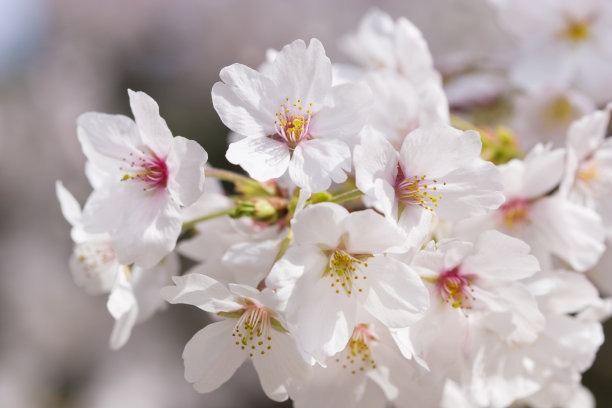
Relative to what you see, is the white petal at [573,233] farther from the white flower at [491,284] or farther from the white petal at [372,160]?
the white petal at [372,160]

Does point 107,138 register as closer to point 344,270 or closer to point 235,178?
point 235,178

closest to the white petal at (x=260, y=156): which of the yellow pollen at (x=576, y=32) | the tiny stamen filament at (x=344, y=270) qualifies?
the tiny stamen filament at (x=344, y=270)

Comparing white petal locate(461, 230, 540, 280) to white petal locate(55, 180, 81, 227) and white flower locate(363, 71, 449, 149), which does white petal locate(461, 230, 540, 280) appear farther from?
white petal locate(55, 180, 81, 227)

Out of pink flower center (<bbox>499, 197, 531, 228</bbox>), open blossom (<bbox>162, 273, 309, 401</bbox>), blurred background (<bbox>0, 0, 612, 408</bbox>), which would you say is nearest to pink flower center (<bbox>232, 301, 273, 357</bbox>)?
open blossom (<bbox>162, 273, 309, 401</bbox>)

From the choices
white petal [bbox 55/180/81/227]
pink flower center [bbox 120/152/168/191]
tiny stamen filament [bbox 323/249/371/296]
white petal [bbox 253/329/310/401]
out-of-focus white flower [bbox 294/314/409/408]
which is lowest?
out-of-focus white flower [bbox 294/314/409/408]

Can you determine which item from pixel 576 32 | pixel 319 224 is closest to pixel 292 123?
pixel 319 224

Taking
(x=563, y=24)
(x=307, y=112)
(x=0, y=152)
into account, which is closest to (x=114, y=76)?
(x=0, y=152)
